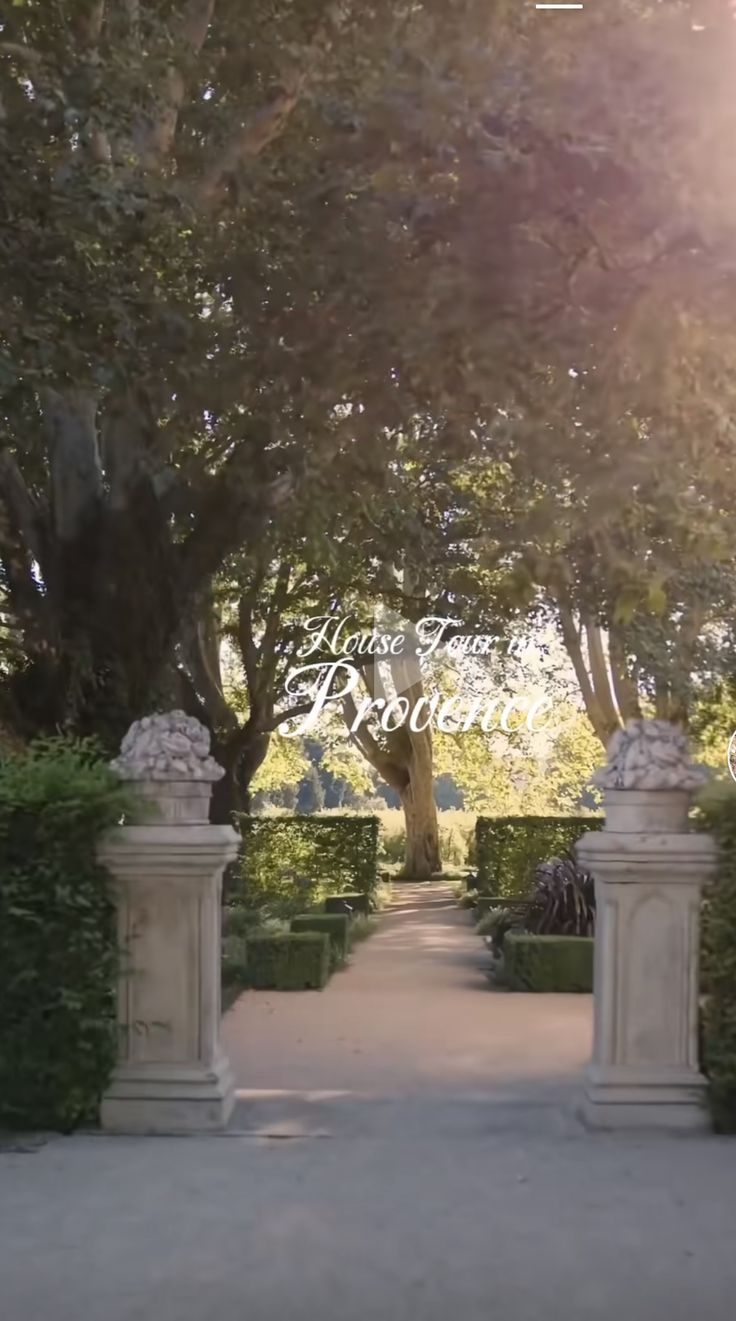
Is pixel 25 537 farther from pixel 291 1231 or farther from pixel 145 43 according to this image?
pixel 291 1231

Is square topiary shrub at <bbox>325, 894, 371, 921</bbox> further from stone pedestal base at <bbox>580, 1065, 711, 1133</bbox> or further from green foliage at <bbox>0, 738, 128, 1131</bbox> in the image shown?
green foliage at <bbox>0, 738, 128, 1131</bbox>

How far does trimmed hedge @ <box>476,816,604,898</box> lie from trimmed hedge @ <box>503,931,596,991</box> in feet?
25.9

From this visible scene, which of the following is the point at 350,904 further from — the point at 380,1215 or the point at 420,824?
the point at 380,1215

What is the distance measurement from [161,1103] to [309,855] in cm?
1457

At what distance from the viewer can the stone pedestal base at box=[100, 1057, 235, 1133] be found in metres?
6.71

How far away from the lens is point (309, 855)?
2127cm

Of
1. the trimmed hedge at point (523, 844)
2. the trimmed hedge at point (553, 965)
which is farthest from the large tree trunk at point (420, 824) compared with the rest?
the trimmed hedge at point (553, 965)

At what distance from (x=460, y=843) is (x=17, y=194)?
30.9 m

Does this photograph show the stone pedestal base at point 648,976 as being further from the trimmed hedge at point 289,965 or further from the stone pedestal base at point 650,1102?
the trimmed hedge at point 289,965

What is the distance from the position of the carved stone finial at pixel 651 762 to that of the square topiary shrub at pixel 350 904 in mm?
11060

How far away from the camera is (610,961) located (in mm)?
6871

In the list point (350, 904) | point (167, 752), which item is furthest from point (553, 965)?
point (350, 904)

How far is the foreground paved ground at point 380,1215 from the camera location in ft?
14.7

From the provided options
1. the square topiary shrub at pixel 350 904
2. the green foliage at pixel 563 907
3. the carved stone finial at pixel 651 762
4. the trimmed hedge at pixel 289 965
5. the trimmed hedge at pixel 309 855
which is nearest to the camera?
the carved stone finial at pixel 651 762
